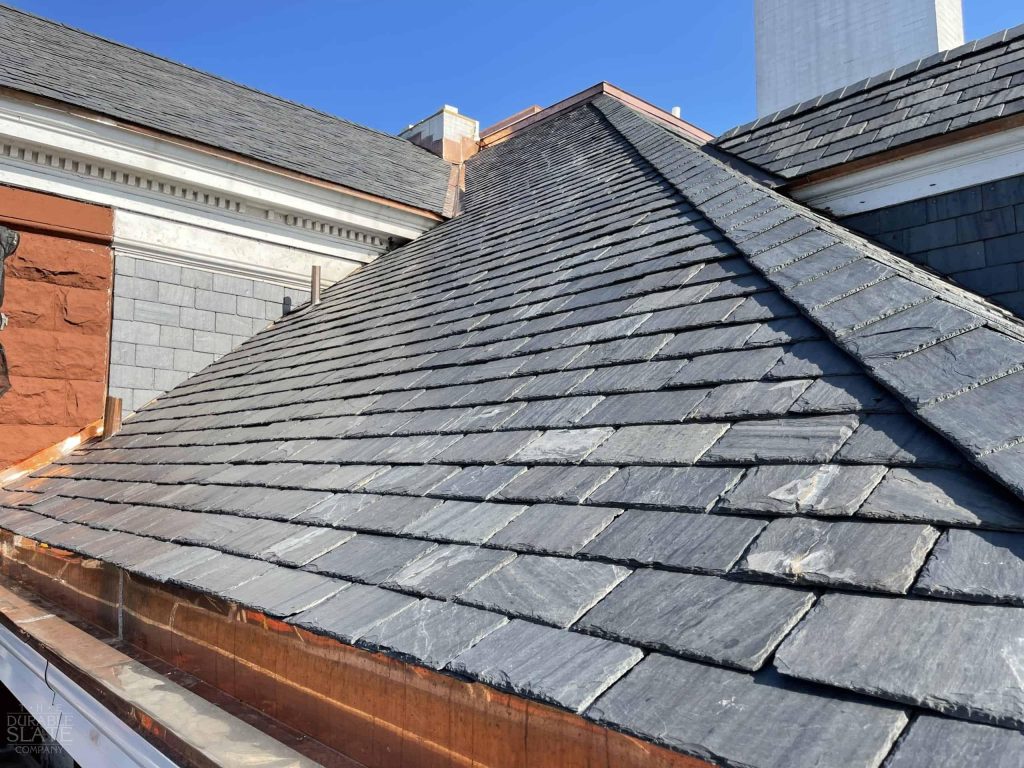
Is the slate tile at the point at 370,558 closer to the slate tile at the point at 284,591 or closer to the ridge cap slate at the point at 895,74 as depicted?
the slate tile at the point at 284,591

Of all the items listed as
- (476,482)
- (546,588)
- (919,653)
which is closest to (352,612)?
(546,588)

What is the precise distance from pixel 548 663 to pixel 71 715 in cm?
254

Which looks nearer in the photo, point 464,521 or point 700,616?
point 700,616

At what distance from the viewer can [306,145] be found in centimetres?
941

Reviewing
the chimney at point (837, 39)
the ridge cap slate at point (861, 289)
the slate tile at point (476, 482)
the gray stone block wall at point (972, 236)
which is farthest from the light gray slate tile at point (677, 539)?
the chimney at point (837, 39)

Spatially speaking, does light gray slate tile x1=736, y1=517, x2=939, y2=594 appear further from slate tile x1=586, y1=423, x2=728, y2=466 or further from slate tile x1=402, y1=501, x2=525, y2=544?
slate tile x1=402, y1=501, x2=525, y2=544

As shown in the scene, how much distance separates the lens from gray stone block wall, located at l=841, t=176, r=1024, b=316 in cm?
430

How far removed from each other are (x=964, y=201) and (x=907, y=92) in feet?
3.72

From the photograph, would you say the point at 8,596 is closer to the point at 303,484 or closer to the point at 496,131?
the point at 303,484

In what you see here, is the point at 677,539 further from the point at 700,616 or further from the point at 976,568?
the point at 976,568

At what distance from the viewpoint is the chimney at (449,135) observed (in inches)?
459

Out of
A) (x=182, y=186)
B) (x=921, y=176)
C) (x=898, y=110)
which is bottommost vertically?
(x=921, y=176)

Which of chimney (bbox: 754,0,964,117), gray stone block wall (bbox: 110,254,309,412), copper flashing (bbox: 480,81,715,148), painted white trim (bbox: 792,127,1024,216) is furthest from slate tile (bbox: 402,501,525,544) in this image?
chimney (bbox: 754,0,964,117)

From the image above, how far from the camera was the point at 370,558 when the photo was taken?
2.31 m
